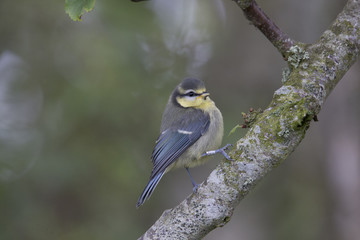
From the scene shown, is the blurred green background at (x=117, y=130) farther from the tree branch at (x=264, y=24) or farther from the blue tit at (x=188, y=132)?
the tree branch at (x=264, y=24)

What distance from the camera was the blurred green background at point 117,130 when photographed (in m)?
5.68

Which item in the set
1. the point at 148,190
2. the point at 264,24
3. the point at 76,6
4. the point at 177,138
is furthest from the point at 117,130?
the point at 76,6

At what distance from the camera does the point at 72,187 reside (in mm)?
5938

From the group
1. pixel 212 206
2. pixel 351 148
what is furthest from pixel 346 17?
pixel 351 148

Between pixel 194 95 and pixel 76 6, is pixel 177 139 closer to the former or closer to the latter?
pixel 194 95

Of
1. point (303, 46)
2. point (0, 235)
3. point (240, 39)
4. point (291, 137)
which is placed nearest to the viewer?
point (291, 137)

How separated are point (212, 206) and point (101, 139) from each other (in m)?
3.85

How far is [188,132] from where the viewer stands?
402 centimetres

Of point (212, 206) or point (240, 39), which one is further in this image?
point (240, 39)

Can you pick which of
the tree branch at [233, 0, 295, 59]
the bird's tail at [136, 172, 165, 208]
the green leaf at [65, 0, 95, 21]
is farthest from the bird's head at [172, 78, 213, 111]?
the green leaf at [65, 0, 95, 21]

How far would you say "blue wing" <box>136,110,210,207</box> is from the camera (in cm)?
378

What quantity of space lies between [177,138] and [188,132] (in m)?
0.12

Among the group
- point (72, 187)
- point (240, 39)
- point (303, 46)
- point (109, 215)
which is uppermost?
point (240, 39)

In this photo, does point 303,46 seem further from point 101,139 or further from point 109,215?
point 109,215
